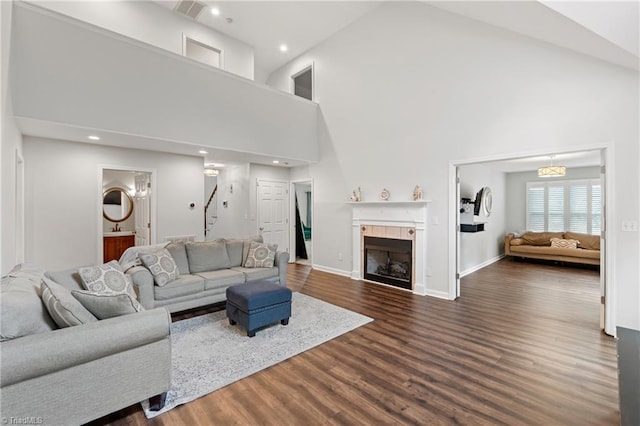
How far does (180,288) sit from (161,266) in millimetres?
364

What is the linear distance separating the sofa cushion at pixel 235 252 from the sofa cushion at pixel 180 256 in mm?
650

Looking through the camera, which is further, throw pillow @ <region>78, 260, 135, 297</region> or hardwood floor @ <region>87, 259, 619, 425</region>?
throw pillow @ <region>78, 260, 135, 297</region>

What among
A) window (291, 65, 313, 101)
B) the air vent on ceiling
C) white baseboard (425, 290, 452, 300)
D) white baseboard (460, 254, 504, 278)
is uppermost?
the air vent on ceiling

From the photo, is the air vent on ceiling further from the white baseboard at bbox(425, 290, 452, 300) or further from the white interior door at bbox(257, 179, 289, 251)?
the white baseboard at bbox(425, 290, 452, 300)

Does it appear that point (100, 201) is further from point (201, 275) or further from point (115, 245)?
point (201, 275)

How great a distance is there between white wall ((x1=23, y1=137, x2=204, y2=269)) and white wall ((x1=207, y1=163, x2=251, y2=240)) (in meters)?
1.97

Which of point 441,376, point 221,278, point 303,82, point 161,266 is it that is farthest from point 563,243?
point 161,266

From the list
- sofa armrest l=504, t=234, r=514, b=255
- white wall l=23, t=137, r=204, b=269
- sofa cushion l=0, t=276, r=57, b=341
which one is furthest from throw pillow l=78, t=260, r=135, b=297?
sofa armrest l=504, t=234, r=514, b=255

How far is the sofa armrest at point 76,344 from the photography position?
154 centimetres

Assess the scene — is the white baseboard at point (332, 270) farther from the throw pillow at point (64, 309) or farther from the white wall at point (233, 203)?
the throw pillow at point (64, 309)

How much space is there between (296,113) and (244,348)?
4.82 m

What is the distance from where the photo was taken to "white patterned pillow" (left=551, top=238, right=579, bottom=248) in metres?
7.05

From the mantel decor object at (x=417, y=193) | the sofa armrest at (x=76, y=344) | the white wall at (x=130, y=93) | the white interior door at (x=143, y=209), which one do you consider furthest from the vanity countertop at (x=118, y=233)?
the mantel decor object at (x=417, y=193)

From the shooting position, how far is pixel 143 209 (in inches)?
236
